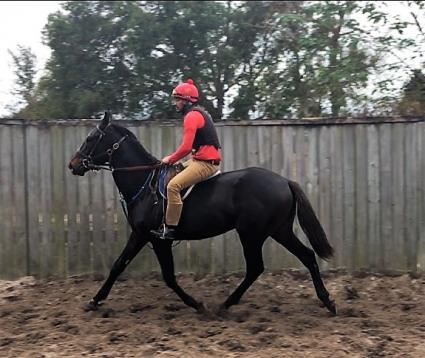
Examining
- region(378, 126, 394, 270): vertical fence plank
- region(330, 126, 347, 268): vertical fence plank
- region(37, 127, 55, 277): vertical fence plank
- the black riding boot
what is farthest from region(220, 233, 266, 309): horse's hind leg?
region(37, 127, 55, 277): vertical fence plank

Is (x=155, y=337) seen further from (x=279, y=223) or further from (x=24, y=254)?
(x=24, y=254)

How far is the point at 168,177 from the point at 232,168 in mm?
1493

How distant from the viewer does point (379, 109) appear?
34.0ft

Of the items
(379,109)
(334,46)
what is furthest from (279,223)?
(334,46)

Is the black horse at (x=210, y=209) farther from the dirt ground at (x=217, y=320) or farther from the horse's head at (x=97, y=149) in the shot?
the dirt ground at (x=217, y=320)

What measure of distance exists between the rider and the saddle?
10cm

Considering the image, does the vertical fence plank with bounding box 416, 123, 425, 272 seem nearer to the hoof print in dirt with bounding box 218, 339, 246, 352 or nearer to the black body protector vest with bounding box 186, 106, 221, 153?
the black body protector vest with bounding box 186, 106, 221, 153

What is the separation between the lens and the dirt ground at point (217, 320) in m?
5.52

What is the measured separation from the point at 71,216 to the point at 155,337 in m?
2.76

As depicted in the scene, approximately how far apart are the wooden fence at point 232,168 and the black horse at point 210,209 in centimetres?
114

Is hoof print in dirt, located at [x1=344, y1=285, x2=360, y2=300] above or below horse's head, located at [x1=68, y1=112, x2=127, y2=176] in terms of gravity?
below

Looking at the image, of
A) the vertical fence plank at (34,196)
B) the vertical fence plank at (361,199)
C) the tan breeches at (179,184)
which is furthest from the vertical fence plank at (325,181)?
the vertical fence plank at (34,196)

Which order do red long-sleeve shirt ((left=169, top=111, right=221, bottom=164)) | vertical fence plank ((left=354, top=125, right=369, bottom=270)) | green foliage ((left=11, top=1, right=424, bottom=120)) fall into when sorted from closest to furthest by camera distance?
red long-sleeve shirt ((left=169, top=111, right=221, bottom=164)) → vertical fence plank ((left=354, top=125, right=369, bottom=270)) → green foliage ((left=11, top=1, right=424, bottom=120))

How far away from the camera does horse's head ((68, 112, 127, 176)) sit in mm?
6863
